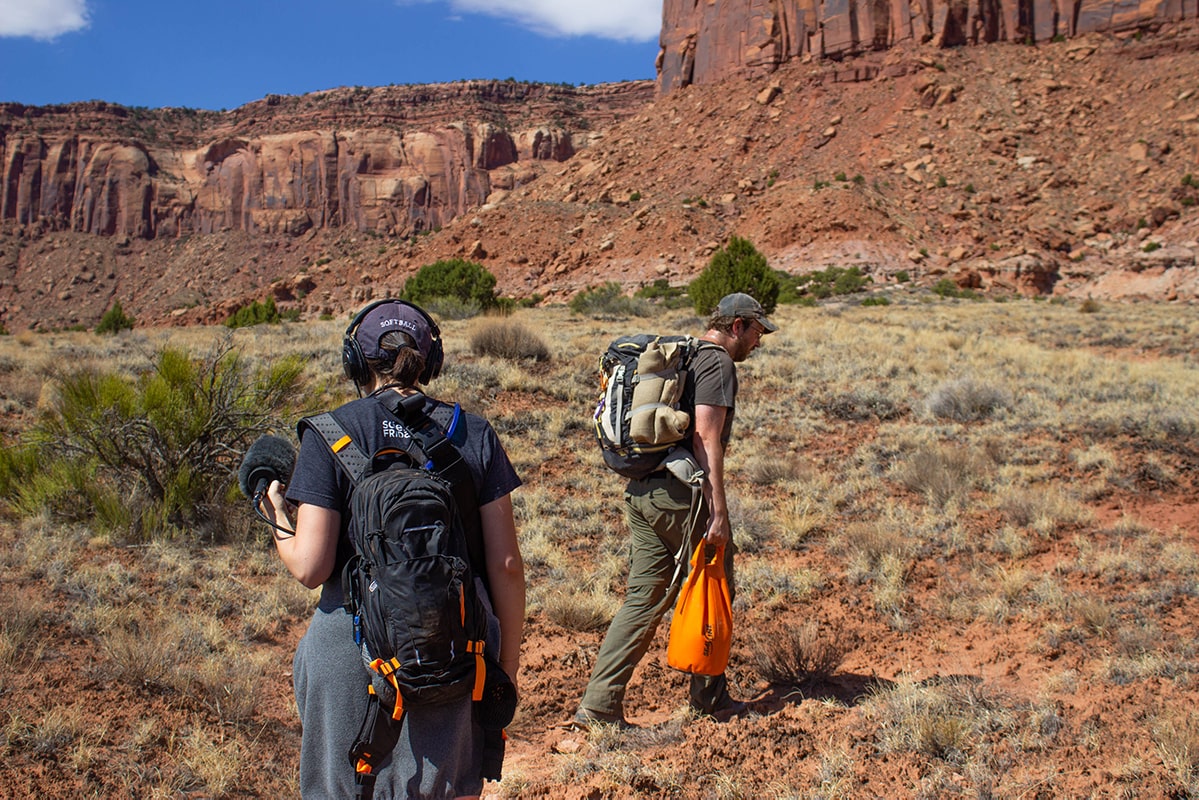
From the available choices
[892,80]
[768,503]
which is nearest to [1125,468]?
[768,503]

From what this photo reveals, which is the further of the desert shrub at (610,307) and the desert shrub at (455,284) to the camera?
the desert shrub at (455,284)

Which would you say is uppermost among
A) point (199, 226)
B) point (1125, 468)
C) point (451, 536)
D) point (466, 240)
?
point (199, 226)

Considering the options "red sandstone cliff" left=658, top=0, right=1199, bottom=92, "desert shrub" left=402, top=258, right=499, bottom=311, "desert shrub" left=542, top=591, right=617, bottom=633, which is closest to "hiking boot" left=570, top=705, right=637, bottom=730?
"desert shrub" left=542, top=591, right=617, bottom=633

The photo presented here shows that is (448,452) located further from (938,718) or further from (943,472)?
(943,472)

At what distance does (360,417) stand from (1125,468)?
8.09m

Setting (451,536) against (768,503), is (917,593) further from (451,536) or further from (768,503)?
(451,536)

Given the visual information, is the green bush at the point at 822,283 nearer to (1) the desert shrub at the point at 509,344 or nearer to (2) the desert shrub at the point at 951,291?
(2) the desert shrub at the point at 951,291

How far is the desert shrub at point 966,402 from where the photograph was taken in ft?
32.6

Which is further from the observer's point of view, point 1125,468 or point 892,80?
point 892,80

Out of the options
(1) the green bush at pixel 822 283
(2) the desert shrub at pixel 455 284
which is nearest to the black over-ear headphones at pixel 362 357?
(2) the desert shrub at pixel 455 284

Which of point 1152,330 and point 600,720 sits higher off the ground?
point 1152,330

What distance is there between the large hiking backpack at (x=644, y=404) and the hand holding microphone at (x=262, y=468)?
1.73m

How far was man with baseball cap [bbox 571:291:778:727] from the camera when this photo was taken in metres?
3.61

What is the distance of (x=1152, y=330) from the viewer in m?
18.6
